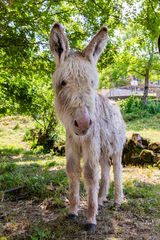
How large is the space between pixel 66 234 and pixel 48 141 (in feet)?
27.3

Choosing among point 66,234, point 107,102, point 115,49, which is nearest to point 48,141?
point 115,49

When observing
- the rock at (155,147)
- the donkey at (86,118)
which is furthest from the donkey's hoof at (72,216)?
the rock at (155,147)

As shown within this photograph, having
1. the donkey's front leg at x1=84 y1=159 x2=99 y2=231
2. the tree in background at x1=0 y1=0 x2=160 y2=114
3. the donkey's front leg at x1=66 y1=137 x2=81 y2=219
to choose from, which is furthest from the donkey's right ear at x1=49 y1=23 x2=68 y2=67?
the tree in background at x1=0 y1=0 x2=160 y2=114

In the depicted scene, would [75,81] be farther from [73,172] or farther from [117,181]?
[117,181]

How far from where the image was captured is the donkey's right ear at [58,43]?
3137mm

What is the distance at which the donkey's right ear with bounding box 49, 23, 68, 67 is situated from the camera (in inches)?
123

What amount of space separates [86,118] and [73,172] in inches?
41.5

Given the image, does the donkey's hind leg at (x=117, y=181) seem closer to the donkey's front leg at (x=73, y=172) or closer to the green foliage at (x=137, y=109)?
the donkey's front leg at (x=73, y=172)

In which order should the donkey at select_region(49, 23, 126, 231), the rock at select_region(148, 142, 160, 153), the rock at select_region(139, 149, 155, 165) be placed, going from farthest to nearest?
1. the rock at select_region(148, 142, 160, 153)
2. the rock at select_region(139, 149, 155, 165)
3. the donkey at select_region(49, 23, 126, 231)

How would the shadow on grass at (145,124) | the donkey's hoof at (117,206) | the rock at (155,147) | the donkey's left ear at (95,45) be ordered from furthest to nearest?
the shadow on grass at (145,124)
the rock at (155,147)
the donkey's hoof at (117,206)
the donkey's left ear at (95,45)

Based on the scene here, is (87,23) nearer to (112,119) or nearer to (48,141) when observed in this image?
(112,119)

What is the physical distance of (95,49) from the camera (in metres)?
3.36

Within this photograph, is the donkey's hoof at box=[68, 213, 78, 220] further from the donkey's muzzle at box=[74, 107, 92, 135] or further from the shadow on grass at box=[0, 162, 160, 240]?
the donkey's muzzle at box=[74, 107, 92, 135]

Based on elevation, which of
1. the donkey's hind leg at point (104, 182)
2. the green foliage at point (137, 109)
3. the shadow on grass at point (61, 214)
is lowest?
the shadow on grass at point (61, 214)
